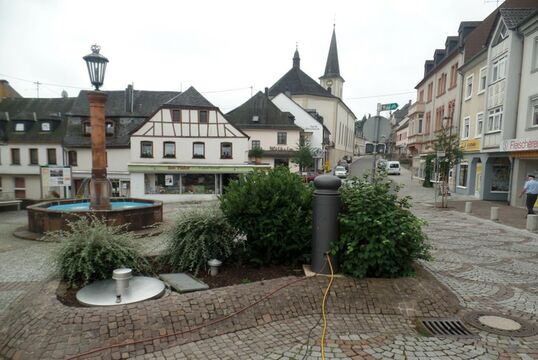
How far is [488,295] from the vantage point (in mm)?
5152

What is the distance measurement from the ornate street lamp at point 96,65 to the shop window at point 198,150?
60.0ft

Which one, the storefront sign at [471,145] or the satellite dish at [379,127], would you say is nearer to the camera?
the satellite dish at [379,127]

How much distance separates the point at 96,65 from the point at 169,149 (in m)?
18.6

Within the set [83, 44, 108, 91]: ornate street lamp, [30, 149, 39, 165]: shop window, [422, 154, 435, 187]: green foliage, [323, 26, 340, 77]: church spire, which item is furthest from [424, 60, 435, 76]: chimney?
[323, 26, 340, 77]: church spire

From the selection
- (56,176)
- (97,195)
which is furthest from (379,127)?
(56,176)

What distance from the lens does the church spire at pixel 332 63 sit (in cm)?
8006

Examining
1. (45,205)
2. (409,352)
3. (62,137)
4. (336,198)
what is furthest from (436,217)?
(62,137)

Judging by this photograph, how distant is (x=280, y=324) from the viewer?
398 centimetres

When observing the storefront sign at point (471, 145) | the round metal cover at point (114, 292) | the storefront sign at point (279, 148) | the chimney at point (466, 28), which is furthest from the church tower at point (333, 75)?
the round metal cover at point (114, 292)

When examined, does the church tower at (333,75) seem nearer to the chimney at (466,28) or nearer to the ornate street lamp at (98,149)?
the chimney at (466,28)

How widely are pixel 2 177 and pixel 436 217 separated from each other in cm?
4000

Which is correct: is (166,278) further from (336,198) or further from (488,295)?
(488,295)

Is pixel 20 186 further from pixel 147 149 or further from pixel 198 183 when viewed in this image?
pixel 198 183

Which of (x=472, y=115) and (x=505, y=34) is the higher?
(x=505, y=34)
